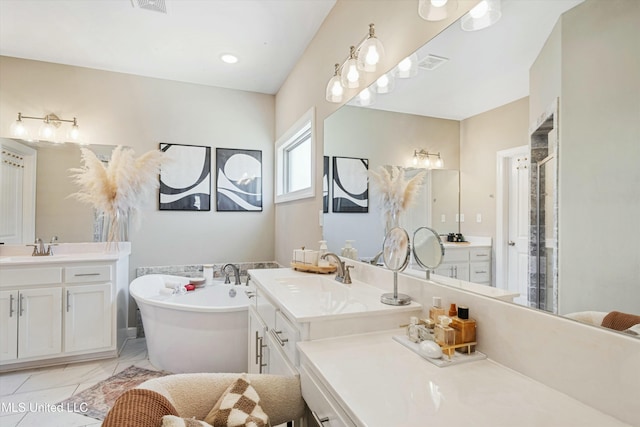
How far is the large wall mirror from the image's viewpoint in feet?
2.27

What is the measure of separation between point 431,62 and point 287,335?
1.30 meters

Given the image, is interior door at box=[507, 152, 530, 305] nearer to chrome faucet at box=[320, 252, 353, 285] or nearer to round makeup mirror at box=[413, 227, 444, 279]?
round makeup mirror at box=[413, 227, 444, 279]

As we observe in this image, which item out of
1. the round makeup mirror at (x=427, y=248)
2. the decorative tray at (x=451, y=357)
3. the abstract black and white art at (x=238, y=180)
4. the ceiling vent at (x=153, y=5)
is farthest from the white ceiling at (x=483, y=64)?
the abstract black and white art at (x=238, y=180)

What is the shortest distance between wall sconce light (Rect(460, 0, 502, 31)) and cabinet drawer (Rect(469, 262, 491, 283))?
818 millimetres

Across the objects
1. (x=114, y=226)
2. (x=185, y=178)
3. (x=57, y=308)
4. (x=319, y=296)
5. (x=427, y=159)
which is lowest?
(x=57, y=308)

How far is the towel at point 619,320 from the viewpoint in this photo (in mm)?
687

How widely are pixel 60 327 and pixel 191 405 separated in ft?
8.21

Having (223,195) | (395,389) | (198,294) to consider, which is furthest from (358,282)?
(223,195)

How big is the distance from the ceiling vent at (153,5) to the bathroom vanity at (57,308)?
2075 mm

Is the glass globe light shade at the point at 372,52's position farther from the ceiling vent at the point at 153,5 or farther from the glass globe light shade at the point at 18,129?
the glass globe light shade at the point at 18,129

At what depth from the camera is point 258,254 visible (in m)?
3.86

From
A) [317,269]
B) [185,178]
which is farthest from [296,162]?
[317,269]

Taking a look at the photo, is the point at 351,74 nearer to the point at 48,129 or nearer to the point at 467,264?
the point at 467,264

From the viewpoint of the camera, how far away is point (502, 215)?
1.04m
